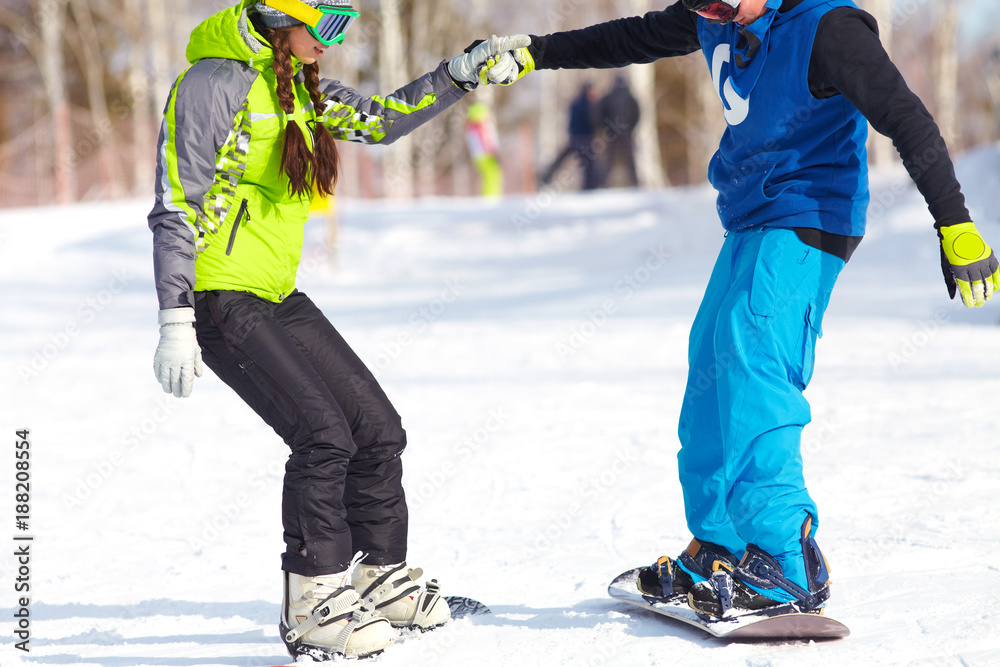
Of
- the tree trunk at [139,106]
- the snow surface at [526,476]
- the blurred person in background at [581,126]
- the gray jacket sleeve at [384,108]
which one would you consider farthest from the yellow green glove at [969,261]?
the tree trunk at [139,106]

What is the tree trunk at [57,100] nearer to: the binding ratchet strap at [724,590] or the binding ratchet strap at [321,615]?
the binding ratchet strap at [321,615]

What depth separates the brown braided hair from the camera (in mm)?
2406

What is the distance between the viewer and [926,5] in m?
25.6

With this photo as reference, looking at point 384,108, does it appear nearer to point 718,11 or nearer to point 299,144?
point 299,144

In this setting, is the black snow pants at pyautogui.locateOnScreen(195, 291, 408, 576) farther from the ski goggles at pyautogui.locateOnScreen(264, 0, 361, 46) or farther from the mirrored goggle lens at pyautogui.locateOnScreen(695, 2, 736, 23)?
the mirrored goggle lens at pyautogui.locateOnScreen(695, 2, 736, 23)

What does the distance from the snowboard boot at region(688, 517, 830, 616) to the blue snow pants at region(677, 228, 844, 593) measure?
21 millimetres

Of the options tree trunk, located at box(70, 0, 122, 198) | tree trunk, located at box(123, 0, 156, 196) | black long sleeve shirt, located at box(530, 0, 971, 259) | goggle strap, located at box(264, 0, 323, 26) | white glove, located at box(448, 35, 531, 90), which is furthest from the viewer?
tree trunk, located at box(123, 0, 156, 196)

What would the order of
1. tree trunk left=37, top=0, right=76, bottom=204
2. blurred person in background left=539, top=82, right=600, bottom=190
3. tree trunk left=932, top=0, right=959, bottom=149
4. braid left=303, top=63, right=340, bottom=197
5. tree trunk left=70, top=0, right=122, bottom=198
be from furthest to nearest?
tree trunk left=932, top=0, right=959, bottom=149 → tree trunk left=70, top=0, right=122, bottom=198 → tree trunk left=37, top=0, right=76, bottom=204 → blurred person in background left=539, top=82, right=600, bottom=190 → braid left=303, top=63, right=340, bottom=197

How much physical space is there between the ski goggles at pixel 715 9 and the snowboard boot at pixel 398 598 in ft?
5.64

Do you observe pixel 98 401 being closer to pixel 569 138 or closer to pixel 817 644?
pixel 817 644

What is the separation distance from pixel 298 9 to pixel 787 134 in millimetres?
1291

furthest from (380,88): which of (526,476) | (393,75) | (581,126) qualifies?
(526,476)

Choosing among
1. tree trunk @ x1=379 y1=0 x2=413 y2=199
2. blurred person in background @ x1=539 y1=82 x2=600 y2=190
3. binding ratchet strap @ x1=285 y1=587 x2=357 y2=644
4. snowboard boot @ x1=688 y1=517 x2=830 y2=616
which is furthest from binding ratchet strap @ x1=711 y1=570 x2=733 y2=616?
tree trunk @ x1=379 y1=0 x2=413 y2=199

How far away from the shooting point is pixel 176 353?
227 cm
